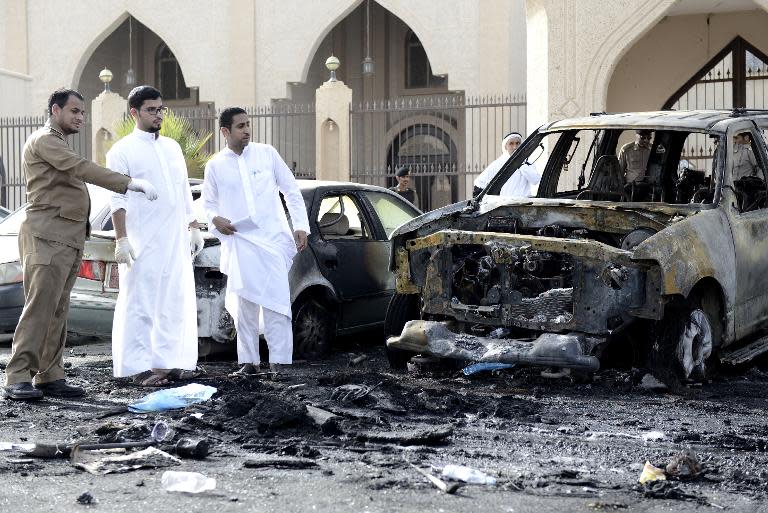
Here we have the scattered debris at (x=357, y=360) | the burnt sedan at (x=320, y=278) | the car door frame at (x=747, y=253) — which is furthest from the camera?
the scattered debris at (x=357, y=360)

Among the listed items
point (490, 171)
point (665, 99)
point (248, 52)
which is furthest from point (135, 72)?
point (490, 171)

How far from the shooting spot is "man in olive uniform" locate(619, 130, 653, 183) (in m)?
9.26

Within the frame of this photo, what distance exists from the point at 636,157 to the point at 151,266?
3.85 metres

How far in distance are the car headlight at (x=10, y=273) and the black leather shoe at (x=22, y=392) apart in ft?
8.50

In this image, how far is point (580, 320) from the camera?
23.7 feet

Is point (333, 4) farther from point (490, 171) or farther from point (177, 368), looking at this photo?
point (177, 368)

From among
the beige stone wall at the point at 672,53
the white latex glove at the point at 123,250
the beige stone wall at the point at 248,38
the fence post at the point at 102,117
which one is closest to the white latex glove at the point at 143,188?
the white latex glove at the point at 123,250

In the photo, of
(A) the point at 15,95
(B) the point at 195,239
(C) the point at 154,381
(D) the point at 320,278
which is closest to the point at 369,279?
(D) the point at 320,278

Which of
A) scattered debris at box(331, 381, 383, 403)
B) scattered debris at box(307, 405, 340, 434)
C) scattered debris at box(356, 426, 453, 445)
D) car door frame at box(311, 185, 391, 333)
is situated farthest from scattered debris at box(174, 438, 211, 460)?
car door frame at box(311, 185, 391, 333)

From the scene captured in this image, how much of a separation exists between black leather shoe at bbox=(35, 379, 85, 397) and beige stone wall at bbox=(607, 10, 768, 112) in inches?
479

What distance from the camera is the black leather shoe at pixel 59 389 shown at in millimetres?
7586

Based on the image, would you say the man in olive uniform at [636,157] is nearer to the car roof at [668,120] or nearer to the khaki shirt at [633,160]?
the khaki shirt at [633,160]

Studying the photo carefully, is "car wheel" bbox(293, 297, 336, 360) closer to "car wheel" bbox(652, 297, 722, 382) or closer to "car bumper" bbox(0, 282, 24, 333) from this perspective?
"car bumper" bbox(0, 282, 24, 333)

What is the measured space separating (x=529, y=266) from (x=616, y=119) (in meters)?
1.73
